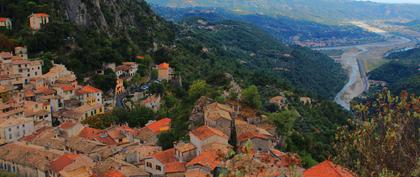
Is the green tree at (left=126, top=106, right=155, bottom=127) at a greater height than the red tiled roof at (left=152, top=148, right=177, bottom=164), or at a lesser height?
lesser

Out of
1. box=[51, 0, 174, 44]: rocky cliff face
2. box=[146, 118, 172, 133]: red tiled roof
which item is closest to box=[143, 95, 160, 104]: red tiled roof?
box=[146, 118, 172, 133]: red tiled roof

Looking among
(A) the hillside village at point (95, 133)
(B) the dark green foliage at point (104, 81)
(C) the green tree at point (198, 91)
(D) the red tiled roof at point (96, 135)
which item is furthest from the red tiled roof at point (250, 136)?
(B) the dark green foliage at point (104, 81)

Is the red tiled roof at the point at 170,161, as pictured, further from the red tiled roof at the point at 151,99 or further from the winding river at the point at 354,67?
the winding river at the point at 354,67

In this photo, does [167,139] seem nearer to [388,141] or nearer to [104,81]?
[104,81]

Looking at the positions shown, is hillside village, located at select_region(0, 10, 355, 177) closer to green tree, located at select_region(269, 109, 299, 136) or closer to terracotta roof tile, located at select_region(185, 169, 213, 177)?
terracotta roof tile, located at select_region(185, 169, 213, 177)

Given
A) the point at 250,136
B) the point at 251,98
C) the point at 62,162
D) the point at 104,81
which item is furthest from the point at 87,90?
the point at 250,136

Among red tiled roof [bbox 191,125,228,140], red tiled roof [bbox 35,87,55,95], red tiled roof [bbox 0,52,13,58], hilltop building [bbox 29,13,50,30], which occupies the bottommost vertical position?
red tiled roof [bbox 35,87,55,95]

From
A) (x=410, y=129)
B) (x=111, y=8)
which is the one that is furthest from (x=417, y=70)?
(x=410, y=129)
